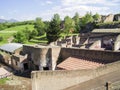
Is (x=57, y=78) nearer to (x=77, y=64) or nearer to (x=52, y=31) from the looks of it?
(x=77, y=64)

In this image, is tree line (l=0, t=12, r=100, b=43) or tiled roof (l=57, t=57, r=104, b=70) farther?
tree line (l=0, t=12, r=100, b=43)

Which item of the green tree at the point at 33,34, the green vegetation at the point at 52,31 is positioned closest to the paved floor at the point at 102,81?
the green vegetation at the point at 52,31

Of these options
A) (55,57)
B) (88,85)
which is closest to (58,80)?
(88,85)

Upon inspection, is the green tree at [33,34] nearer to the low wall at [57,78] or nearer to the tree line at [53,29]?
the tree line at [53,29]

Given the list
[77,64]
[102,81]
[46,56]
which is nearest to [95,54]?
[77,64]

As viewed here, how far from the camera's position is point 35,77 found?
62.2 feet

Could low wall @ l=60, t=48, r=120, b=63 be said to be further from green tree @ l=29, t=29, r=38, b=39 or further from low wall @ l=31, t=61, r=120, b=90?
green tree @ l=29, t=29, r=38, b=39

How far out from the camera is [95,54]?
25.7 metres

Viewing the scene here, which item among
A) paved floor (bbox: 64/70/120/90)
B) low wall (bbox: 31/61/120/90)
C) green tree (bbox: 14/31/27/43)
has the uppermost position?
paved floor (bbox: 64/70/120/90)

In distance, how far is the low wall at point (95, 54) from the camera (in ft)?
77.3

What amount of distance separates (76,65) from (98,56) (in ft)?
10.1

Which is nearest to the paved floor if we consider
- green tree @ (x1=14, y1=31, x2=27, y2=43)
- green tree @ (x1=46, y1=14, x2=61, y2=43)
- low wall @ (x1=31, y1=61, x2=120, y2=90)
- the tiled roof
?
low wall @ (x1=31, y1=61, x2=120, y2=90)

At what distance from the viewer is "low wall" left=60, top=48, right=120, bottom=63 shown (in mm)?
23562

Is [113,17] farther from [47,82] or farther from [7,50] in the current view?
[47,82]
